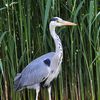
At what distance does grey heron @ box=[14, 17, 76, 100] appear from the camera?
3049mm

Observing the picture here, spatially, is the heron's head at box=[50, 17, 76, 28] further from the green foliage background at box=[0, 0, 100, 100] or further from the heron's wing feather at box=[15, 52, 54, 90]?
the heron's wing feather at box=[15, 52, 54, 90]

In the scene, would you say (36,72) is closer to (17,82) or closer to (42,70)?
(42,70)

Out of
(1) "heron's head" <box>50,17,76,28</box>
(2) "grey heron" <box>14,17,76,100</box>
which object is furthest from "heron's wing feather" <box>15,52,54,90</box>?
(1) "heron's head" <box>50,17,76,28</box>

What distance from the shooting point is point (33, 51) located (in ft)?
10.7

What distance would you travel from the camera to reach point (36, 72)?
310cm

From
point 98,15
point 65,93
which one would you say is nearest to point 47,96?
point 65,93

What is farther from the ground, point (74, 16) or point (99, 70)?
point (74, 16)

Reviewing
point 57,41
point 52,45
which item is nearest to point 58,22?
point 57,41

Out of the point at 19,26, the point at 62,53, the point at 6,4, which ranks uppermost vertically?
the point at 6,4

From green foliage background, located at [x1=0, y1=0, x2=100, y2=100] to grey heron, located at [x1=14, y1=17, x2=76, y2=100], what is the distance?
96 mm

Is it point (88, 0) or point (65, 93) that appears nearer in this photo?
point (88, 0)

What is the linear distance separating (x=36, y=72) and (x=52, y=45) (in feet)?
1.18

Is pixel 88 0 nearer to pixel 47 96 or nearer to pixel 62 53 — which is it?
pixel 62 53

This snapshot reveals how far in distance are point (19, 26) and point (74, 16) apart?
1.85 feet
